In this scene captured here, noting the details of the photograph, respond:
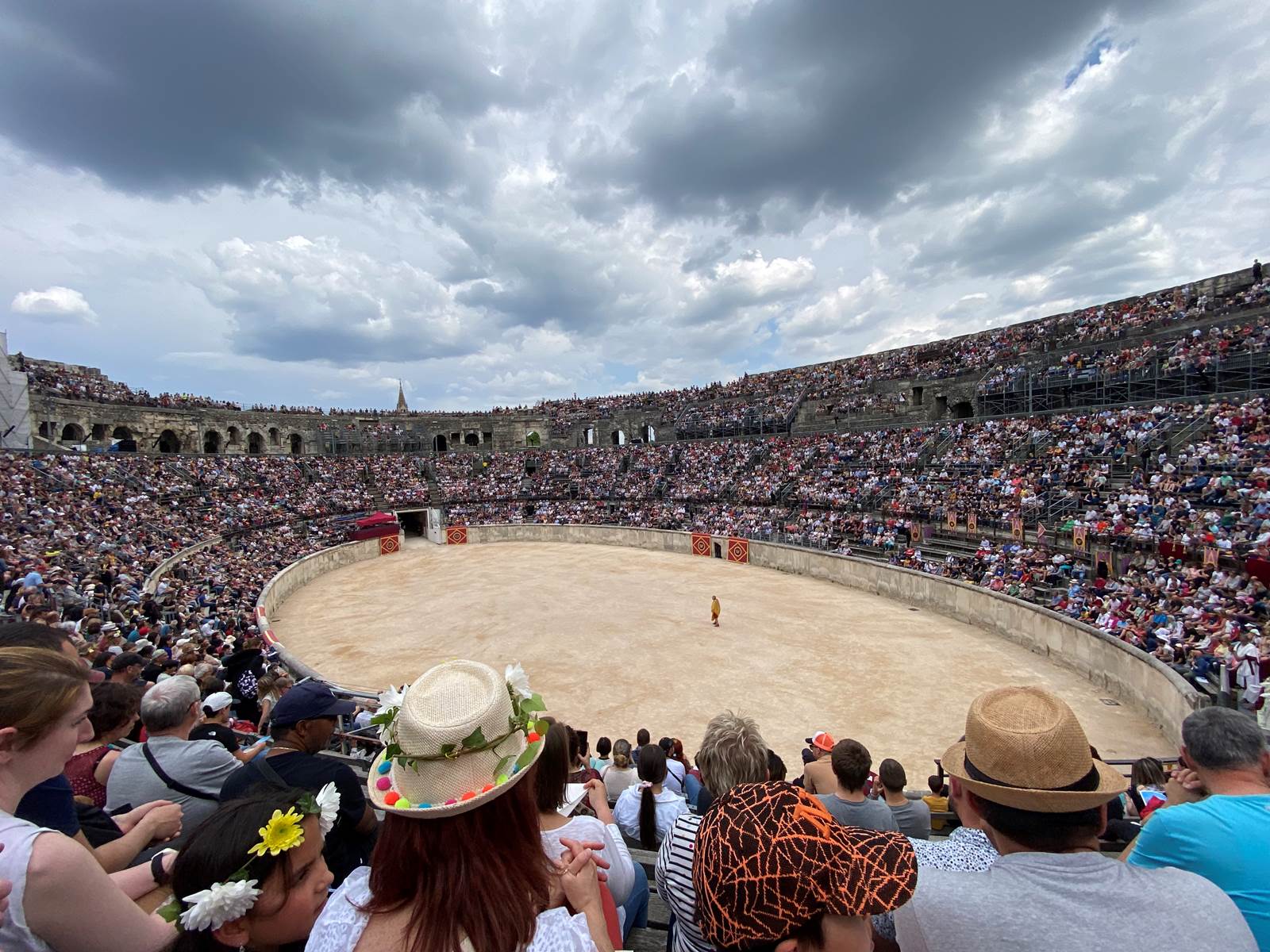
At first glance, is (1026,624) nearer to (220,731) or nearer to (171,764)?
(220,731)

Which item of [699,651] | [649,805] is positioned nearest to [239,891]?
[649,805]

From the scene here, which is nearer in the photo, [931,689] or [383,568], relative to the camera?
[931,689]

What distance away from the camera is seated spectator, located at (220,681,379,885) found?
2.88 metres

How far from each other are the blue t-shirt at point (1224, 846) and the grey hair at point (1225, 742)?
0.33 m

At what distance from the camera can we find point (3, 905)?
1.82 meters

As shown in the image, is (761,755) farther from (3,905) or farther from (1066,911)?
(3,905)

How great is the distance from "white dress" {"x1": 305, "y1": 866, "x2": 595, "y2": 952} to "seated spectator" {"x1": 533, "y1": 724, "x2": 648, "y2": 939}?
0.44 meters

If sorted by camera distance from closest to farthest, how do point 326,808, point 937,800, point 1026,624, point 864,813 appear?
1. point 326,808
2. point 864,813
3. point 937,800
4. point 1026,624

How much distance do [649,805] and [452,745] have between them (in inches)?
127

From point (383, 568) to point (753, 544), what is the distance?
814 inches

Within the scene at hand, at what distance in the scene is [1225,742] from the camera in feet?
9.10

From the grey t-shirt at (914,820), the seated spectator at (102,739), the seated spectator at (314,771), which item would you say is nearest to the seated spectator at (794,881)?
the seated spectator at (314,771)

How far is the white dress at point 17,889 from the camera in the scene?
1.83m

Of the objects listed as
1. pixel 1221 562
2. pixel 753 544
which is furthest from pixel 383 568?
pixel 1221 562
